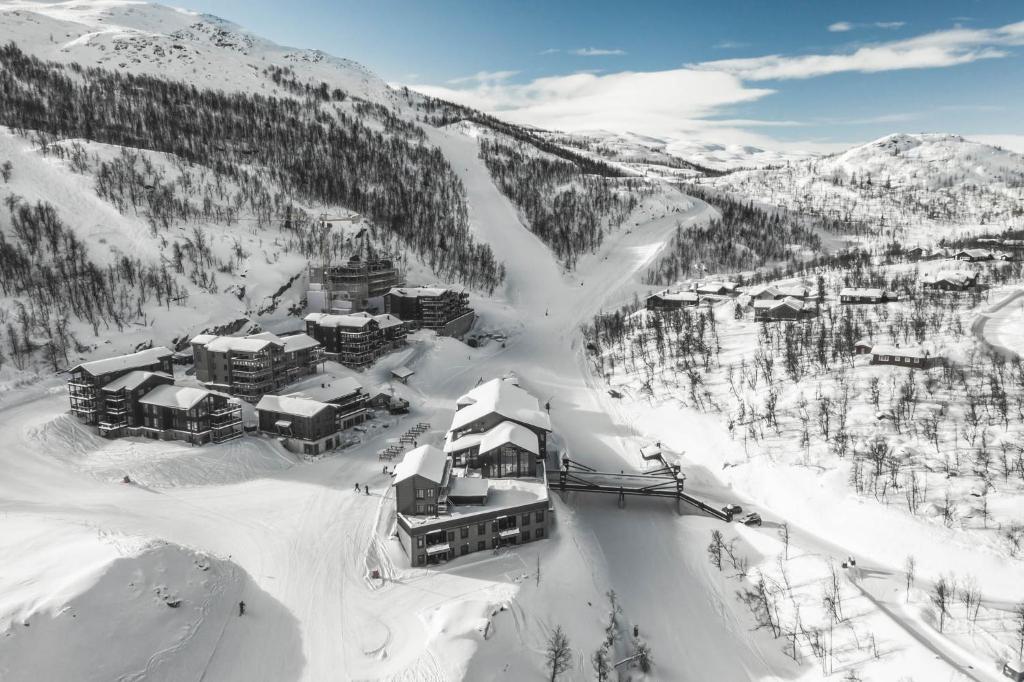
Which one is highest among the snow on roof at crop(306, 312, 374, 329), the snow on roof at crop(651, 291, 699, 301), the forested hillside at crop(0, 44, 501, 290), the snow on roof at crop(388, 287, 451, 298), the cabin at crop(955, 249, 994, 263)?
the forested hillside at crop(0, 44, 501, 290)

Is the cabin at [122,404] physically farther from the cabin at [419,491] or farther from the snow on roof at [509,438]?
the snow on roof at [509,438]

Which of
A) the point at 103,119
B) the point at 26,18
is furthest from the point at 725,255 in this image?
the point at 26,18

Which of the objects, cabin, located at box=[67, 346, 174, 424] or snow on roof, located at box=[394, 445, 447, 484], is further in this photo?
cabin, located at box=[67, 346, 174, 424]

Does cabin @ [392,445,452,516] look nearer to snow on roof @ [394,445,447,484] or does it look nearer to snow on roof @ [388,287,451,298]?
snow on roof @ [394,445,447,484]

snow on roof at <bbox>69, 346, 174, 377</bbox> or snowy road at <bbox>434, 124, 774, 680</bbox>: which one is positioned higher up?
snow on roof at <bbox>69, 346, 174, 377</bbox>

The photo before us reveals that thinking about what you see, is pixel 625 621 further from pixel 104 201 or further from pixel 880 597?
pixel 104 201

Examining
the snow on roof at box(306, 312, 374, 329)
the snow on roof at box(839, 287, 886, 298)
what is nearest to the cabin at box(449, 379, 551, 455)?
the snow on roof at box(306, 312, 374, 329)

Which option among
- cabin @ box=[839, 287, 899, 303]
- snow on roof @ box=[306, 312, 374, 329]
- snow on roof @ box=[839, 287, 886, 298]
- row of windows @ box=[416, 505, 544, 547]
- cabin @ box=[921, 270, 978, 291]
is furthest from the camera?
cabin @ box=[921, 270, 978, 291]
